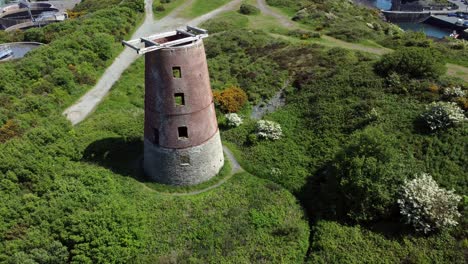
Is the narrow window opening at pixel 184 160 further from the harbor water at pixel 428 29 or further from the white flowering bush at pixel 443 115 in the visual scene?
the harbor water at pixel 428 29

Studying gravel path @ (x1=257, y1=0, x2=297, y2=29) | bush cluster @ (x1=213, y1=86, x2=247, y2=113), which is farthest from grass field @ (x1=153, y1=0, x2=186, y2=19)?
bush cluster @ (x1=213, y1=86, x2=247, y2=113)

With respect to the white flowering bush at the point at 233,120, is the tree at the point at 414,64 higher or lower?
higher

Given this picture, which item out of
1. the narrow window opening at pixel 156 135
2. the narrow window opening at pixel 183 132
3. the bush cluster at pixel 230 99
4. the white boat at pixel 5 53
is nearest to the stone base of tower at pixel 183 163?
the narrow window opening at pixel 156 135

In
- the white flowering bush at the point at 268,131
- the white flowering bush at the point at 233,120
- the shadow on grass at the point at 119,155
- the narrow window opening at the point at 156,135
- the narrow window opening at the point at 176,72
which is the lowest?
the shadow on grass at the point at 119,155

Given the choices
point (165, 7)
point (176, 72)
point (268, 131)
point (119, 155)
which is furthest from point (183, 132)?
point (165, 7)

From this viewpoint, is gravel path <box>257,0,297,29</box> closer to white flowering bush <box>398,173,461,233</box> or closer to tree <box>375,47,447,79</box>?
tree <box>375,47,447,79</box>

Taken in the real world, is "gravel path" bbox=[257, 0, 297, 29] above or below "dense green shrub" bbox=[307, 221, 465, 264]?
above
